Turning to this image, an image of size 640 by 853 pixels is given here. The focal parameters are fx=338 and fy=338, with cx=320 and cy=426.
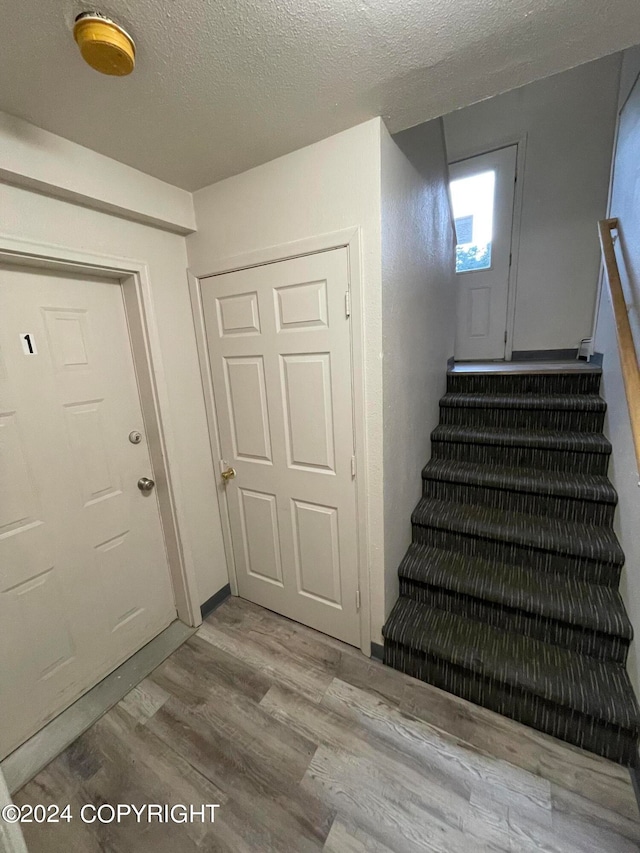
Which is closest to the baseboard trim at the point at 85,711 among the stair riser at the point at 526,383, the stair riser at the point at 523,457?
the stair riser at the point at 523,457

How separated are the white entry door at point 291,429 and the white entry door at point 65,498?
0.49 meters

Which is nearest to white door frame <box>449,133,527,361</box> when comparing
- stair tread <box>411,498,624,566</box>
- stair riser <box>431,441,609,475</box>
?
stair riser <box>431,441,609,475</box>

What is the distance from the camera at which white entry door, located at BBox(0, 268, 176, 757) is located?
133 centimetres

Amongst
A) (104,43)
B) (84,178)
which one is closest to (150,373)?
(84,178)

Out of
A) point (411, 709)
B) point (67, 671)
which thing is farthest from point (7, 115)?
point (411, 709)

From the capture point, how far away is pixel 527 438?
78.3 inches

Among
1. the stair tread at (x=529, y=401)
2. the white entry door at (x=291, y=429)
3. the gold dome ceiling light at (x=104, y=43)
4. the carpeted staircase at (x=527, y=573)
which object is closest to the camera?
the gold dome ceiling light at (x=104, y=43)

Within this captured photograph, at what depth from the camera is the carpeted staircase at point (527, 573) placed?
1.34 metres

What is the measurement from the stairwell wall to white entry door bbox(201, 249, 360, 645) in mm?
176

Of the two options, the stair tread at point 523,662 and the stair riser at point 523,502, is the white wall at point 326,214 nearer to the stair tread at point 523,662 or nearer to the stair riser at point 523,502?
the stair tread at point 523,662

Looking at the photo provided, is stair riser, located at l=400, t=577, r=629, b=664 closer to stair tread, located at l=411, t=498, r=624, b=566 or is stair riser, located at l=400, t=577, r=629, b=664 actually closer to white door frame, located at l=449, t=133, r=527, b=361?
stair tread, located at l=411, t=498, r=624, b=566

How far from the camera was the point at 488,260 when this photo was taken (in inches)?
133

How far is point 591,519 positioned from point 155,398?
2.29 metres

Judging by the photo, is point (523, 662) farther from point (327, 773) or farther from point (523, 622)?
point (327, 773)
